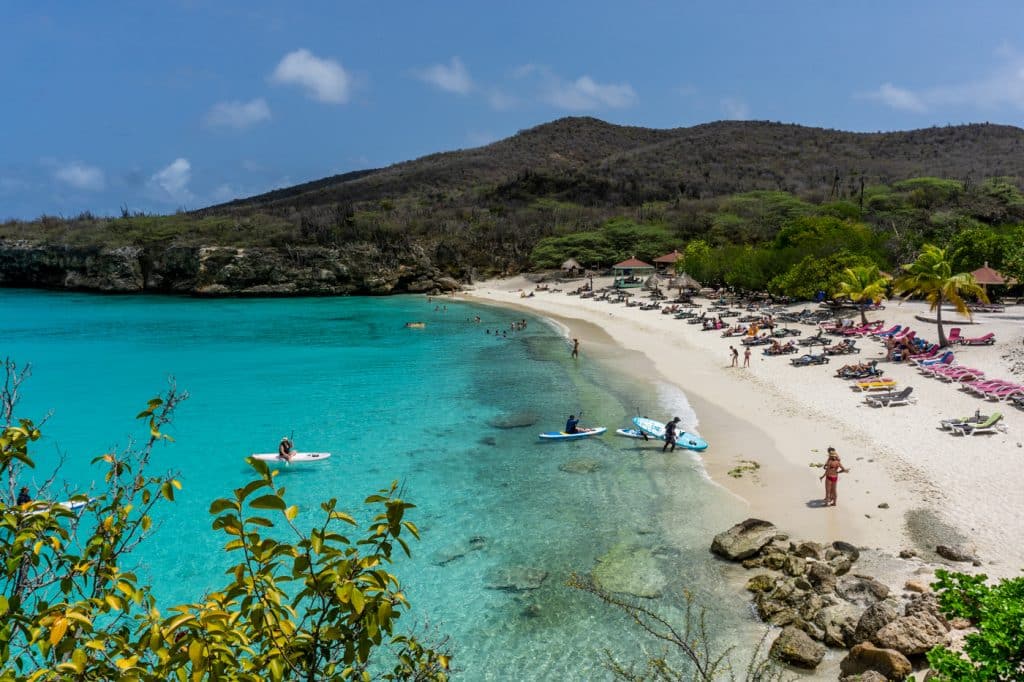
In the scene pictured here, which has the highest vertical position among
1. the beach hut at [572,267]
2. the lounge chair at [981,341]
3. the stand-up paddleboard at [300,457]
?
the beach hut at [572,267]

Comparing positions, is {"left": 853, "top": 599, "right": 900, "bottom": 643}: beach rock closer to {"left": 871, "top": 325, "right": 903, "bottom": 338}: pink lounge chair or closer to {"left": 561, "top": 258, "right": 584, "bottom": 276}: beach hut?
{"left": 871, "top": 325, "right": 903, "bottom": 338}: pink lounge chair

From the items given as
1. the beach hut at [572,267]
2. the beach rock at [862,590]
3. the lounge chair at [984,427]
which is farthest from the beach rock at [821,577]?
the beach hut at [572,267]

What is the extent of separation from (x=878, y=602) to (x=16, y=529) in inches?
438

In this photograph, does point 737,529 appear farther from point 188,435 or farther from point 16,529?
point 188,435

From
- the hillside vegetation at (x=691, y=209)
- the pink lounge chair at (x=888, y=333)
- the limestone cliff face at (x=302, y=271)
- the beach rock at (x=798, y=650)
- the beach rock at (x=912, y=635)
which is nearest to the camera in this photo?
the beach rock at (x=912, y=635)

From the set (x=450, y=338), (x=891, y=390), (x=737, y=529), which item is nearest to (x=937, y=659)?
(x=737, y=529)

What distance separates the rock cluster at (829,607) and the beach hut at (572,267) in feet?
191

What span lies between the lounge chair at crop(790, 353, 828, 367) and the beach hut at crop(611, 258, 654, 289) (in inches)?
1409

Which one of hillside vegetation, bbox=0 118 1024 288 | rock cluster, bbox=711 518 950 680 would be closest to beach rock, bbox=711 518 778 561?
rock cluster, bbox=711 518 950 680

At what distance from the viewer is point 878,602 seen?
9703 millimetres

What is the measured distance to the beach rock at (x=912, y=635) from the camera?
335 inches

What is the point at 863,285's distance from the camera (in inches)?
1299

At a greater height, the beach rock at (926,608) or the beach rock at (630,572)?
the beach rock at (926,608)

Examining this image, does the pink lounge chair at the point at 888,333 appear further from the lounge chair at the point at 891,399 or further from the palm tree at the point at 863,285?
the lounge chair at the point at 891,399
